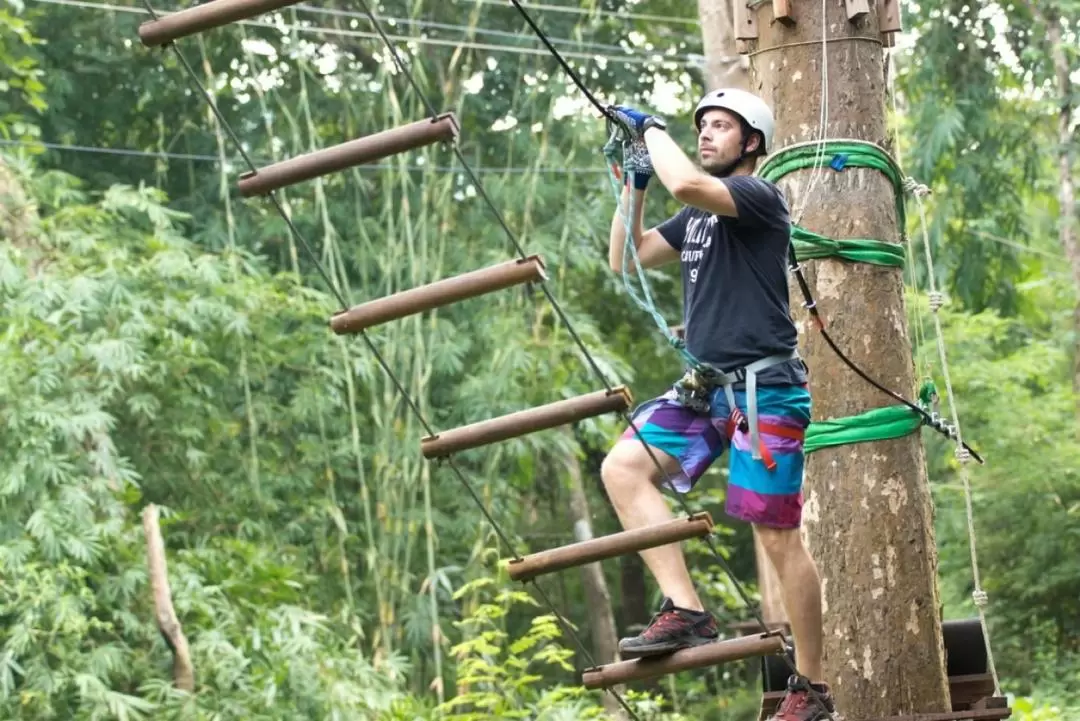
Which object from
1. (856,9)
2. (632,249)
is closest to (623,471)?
(632,249)

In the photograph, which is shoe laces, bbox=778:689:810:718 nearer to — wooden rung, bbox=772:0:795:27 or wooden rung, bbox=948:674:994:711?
wooden rung, bbox=948:674:994:711

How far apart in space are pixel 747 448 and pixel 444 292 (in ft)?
2.03

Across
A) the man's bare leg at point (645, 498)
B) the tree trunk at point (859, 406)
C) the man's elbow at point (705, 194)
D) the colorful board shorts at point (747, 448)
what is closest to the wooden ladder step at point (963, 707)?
the tree trunk at point (859, 406)

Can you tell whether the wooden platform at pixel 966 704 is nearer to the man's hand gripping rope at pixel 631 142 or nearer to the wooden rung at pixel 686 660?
the wooden rung at pixel 686 660

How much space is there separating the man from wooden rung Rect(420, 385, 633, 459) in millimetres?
193

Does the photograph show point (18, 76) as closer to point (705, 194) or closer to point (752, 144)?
point (752, 144)

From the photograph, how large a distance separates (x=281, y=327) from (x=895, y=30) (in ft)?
19.2

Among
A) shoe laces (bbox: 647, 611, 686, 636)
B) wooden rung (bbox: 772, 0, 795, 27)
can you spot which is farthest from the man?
wooden rung (bbox: 772, 0, 795, 27)

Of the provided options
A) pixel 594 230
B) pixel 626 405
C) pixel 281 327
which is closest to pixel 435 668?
pixel 281 327

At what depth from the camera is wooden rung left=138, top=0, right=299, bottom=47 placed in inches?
126

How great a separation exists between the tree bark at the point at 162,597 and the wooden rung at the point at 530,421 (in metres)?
3.91

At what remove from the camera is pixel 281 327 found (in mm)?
9469

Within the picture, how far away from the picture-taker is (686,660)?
3213mm

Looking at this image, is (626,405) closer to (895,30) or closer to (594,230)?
(895,30)
